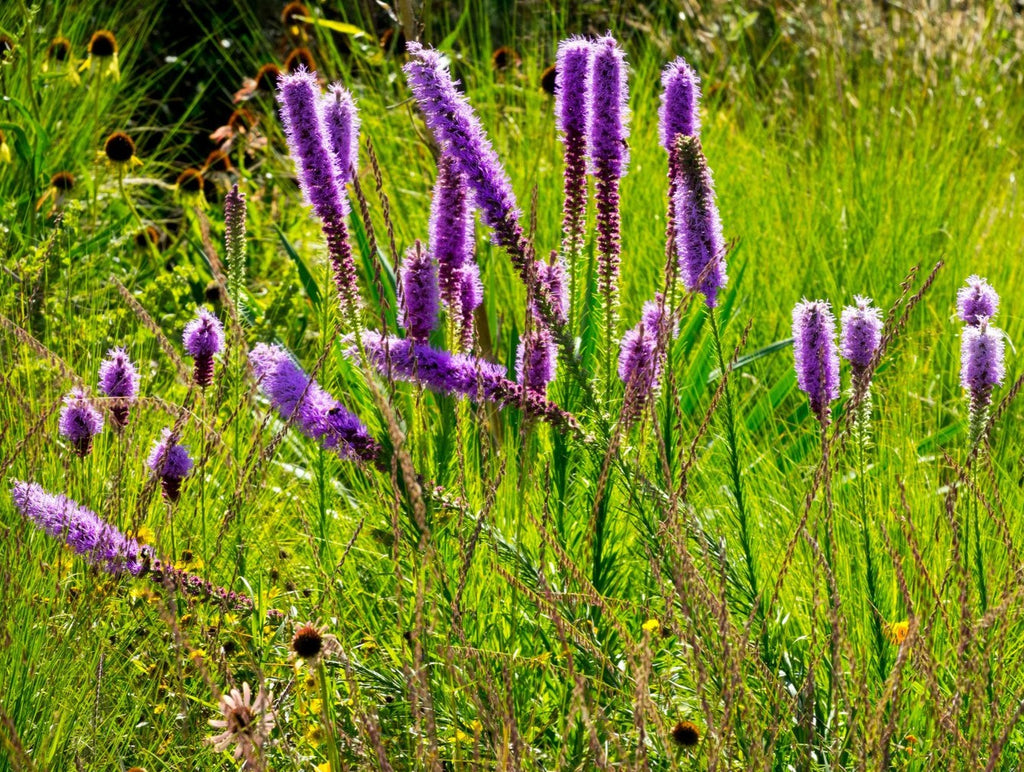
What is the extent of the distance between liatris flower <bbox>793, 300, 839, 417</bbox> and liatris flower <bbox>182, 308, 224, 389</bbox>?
108 centimetres

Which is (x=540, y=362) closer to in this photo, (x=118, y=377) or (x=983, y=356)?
(x=983, y=356)

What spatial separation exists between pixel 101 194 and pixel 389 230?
372cm

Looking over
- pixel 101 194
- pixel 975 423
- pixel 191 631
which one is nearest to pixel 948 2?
pixel 101 194

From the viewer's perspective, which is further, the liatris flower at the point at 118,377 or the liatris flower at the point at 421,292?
the liatris flower at the point at 118,377

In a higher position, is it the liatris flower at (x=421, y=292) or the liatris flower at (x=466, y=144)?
the liatris flower at (x=466, y=144)

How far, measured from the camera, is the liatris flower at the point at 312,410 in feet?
6.22

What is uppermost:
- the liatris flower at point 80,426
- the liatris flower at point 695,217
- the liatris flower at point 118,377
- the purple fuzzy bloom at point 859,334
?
the liatris flower at point 695,217

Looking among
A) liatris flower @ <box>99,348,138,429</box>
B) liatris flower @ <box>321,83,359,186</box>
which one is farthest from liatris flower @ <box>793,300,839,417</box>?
liatris flower @ <box>99,348,138,429</box>

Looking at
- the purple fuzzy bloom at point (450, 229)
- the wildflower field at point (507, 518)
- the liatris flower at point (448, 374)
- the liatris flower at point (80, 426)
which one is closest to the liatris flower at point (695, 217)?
the wildflower field at point (507, 518)

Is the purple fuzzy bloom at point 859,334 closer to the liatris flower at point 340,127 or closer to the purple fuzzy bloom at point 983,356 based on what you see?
the purple fuzzy bloom at point 983,356

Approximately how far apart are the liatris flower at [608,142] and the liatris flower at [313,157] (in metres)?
0.42

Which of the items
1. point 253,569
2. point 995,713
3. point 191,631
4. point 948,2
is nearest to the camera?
point 995,713

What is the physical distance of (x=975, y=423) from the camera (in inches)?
78.3

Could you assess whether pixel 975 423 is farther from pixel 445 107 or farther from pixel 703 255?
pixel 445 107
